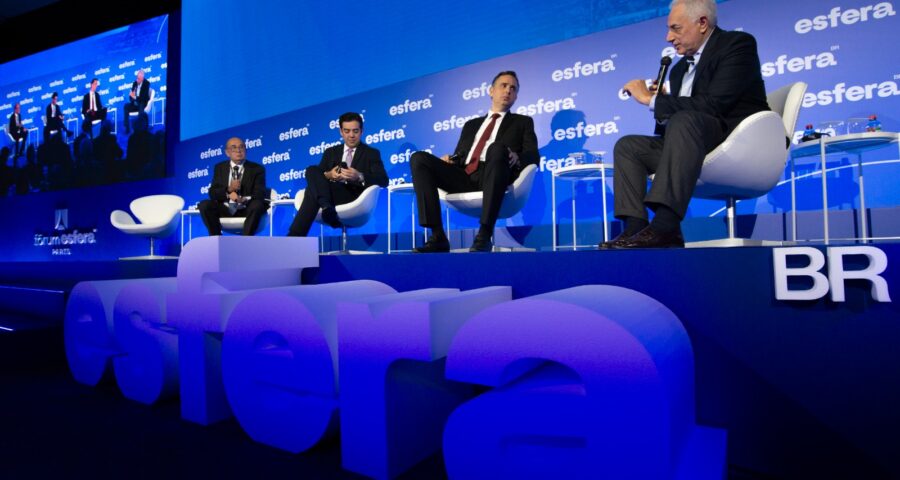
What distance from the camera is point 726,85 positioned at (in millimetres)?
2133

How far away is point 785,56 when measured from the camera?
382cm

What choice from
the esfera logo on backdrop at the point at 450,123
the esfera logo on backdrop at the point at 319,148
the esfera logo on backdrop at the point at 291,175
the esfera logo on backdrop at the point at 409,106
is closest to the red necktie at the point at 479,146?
the esfera logo on backdrop at the point at 450,123

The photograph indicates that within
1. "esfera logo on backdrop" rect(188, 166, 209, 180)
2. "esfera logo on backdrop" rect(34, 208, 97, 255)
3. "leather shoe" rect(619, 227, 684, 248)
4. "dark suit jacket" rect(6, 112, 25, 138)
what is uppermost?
"dark suit jacket" rect(6, 112, 25, 138)

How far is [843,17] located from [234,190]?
504 cm

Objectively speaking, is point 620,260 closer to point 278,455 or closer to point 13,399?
point 278,455

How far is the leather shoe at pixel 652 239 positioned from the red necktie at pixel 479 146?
1746mm

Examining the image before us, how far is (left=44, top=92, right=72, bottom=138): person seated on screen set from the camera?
28.4ft

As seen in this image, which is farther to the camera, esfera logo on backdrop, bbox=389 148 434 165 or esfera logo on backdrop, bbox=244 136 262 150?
esfera logo on backdrop, bbox=244 136 262 150

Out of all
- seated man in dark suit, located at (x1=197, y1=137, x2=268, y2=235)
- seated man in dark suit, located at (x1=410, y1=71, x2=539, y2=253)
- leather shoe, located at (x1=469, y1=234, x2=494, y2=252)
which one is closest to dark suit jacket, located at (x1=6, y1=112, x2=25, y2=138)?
seated man in dark suit, located at (x1=197, y1=137, x2=268, y2=235)

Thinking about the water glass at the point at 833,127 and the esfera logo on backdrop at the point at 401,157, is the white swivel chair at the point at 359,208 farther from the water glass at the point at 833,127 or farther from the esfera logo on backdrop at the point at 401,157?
the water glass at the point at 833,127

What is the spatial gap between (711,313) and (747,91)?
125 cm

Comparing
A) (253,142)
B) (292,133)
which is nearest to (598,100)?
(292,133)

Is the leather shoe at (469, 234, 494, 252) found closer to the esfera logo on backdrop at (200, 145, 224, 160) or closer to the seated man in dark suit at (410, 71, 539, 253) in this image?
the seated man in dark suit at (410, 71, 539, 253)

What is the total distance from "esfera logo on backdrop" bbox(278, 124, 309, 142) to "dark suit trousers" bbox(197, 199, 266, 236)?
6.37 ft
